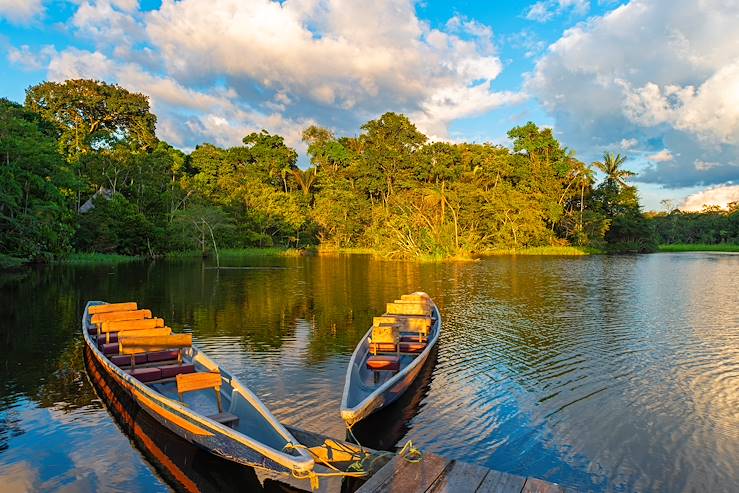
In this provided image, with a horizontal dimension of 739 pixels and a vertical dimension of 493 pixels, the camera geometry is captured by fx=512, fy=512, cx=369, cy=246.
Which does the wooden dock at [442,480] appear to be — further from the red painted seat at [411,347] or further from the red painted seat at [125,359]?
the red painted seat at [125,359]

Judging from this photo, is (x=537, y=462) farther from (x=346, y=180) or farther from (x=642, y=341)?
(x=346, y=180)

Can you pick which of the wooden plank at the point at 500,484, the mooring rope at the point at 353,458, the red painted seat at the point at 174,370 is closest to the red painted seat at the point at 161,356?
the red painted seat at the point at 174,370

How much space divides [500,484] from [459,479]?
1.57 feet

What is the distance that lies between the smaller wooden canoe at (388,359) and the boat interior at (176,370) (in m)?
1.65

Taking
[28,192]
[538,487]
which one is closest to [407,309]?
[538,487]

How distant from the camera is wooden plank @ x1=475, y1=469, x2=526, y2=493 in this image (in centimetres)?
592

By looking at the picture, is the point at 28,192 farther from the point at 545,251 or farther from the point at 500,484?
the point at 545,251

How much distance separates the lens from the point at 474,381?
43.7ft

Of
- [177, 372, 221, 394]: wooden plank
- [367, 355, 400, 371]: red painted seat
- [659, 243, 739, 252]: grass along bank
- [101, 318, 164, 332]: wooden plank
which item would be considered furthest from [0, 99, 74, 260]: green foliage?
[659, 243, 739, 252]: grass along bank

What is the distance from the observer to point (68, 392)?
12219mm

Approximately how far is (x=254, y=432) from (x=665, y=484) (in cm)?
657

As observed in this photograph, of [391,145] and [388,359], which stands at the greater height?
[391,145]

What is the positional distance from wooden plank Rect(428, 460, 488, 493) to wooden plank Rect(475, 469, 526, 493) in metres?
0.07

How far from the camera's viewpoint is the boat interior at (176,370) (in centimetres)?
847
